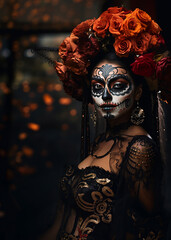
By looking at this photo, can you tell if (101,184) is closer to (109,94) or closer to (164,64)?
(109,94)

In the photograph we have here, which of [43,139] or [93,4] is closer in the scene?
[93,4]

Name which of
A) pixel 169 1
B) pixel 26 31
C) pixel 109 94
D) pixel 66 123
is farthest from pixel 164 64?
pixel 26 31

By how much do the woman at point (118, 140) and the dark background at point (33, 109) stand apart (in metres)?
1.49

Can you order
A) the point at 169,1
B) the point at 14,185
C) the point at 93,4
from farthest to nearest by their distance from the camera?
the point at 14,185 < the point at 93,4 < the point at 169,1

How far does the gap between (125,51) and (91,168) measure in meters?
0.60

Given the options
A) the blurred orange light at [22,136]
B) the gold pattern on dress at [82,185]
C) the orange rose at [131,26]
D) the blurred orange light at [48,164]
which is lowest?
the blurred orange light at [48,164]

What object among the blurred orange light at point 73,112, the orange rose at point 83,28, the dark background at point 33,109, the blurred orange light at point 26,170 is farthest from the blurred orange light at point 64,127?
the orange rose at point 83,28

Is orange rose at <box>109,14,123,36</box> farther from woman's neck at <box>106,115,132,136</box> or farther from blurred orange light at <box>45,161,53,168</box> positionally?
blurred orange light at <box>45,161,53,168</box>

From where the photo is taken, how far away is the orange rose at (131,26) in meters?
1.34

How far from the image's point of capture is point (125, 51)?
4.47ft

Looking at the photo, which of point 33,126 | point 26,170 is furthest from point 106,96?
point 26,170

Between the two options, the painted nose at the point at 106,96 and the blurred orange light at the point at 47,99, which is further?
the blurred orange light at the point at 47,99

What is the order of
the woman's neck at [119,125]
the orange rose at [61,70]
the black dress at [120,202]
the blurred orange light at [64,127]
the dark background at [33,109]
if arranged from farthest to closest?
the blurred orange light at [64,127]
the dark background at [33,109]
the orange rose at [61,70]
the woman's neck at [119,125]
the black dress at [120,202]

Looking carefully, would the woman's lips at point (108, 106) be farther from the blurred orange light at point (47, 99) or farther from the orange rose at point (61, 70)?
the blurred orange light at point (47, 99)
